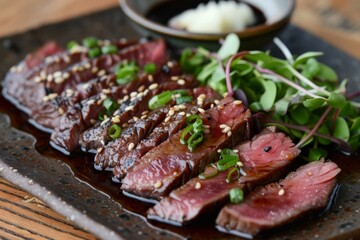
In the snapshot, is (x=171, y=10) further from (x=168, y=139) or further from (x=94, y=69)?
(x=168, y=139)

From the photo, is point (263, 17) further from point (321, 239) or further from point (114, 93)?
point (321, 239)

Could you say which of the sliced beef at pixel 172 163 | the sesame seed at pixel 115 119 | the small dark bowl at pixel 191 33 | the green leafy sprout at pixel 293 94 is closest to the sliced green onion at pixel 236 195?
the sliced beef at pixel 172 163

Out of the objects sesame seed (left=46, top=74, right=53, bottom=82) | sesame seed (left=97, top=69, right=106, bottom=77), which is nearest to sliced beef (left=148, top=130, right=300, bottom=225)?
sesame seed (left=97, top=69, right=106, bottom=77)

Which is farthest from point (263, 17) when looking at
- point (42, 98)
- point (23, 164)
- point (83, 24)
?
point (23, 164)

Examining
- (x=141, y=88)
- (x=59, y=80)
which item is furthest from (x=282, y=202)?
(x=59, y=80)

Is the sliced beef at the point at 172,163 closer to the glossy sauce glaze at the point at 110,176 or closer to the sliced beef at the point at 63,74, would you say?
the glossy sauce glaze at the point at 110,176

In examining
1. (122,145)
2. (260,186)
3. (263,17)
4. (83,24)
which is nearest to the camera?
(260,186)

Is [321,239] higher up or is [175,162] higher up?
[175,162]

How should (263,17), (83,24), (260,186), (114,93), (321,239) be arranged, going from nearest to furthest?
(321,239) < (260,186) < (114,93) < (263,17) < (83,24)
